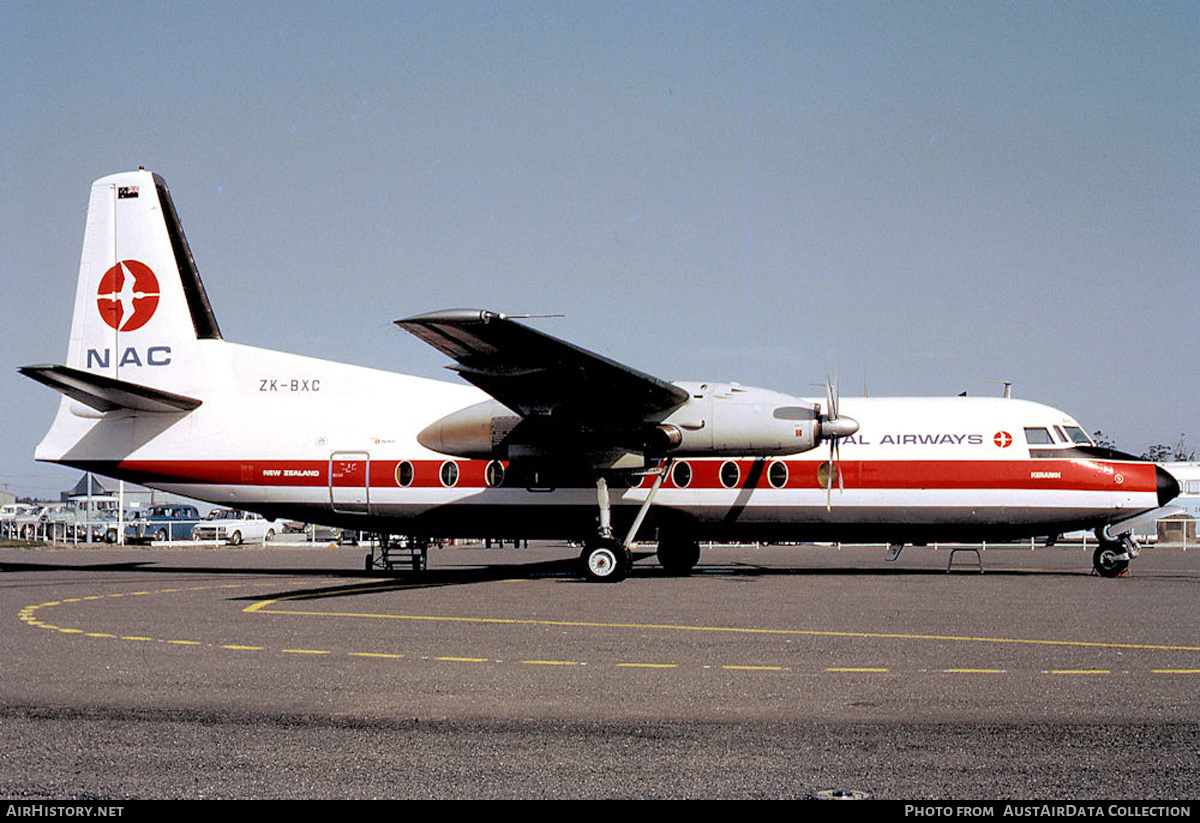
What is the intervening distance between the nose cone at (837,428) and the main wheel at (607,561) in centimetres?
476

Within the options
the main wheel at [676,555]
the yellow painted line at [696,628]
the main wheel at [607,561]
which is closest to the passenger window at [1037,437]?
the main wheel at [676,555]

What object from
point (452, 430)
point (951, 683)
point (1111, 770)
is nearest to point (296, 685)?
point (951, 683)

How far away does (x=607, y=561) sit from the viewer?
21344mm

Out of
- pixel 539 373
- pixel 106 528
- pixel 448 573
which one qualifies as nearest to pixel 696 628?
pixel 539 373

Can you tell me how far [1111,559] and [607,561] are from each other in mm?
11207

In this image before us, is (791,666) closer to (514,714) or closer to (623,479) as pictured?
(514,714)

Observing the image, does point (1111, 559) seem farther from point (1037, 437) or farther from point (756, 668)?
point (756, 668)

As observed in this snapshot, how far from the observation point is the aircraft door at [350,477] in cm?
2384

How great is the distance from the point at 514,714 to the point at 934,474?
1708cm

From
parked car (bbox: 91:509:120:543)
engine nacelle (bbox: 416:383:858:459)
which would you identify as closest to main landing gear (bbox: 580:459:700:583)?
engine nacelle (bbox: 416:383:858:459)

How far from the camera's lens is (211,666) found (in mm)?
9742

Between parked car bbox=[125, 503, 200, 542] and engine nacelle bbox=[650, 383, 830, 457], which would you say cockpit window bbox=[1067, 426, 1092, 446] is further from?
parked car bbox=[125, 503, 200, 542]

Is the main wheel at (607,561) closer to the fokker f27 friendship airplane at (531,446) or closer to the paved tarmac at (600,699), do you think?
the fokker f27 friendship airplane at (531,446)

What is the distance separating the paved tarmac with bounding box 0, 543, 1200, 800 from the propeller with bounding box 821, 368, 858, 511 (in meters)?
4.88
